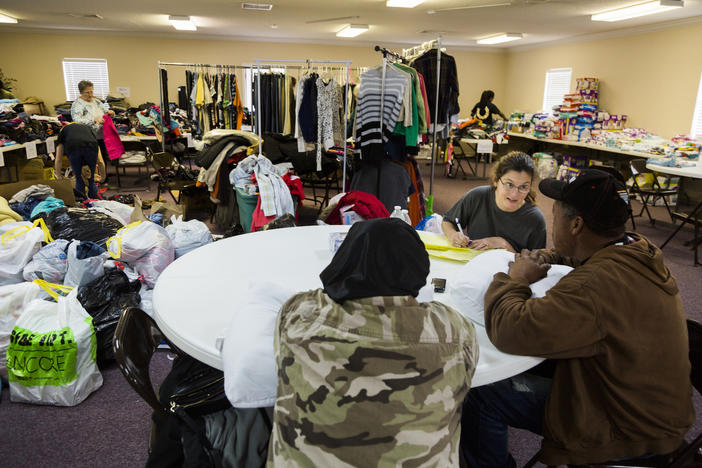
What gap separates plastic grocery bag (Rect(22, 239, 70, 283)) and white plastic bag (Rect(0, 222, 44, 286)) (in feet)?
0.13

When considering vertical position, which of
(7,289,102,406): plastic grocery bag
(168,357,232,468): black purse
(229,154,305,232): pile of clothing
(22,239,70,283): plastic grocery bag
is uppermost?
(229,154,305,232): pile of clothing

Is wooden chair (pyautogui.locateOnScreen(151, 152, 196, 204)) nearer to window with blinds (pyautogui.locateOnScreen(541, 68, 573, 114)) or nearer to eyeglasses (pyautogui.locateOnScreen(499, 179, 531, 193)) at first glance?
eyeglasses (pyautogui.locateOnScreen(499, 179, 531, 193))

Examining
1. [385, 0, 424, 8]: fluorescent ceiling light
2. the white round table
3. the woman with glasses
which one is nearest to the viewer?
the white round table

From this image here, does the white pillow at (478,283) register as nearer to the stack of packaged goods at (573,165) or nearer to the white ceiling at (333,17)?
the white ceiling at (333,17)

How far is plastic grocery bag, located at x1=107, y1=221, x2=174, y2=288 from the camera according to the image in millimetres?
2840

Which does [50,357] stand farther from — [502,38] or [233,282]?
[502,38]

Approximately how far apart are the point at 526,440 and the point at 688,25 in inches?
310

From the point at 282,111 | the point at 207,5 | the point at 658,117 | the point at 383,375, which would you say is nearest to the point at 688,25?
the point at 658,117

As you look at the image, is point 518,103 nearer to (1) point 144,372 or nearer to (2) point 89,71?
(2) point 89,71

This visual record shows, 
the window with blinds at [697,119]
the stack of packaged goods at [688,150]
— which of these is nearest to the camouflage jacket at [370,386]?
the stack of packaged goods at [688,150]

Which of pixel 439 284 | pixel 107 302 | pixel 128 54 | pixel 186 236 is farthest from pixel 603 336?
pixel 128 54

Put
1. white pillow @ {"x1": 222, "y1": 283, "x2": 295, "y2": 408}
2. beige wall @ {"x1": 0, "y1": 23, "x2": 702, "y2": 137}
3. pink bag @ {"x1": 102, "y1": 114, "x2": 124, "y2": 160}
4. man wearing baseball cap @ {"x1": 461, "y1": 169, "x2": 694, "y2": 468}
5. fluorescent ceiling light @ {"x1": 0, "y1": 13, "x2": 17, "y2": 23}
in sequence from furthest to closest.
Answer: fluorescent ceiling light @ {"x1": 0, "y1": 13, "x2": 17, "y2": 23} → beige wall @ {"x1": 0, "y1": 23, "x2": 702, "y2": 137} → pink bag @ {"x1": 102, "y1": 114, "x2": 124, "y2": 160} → man wearing baseball cap @ {"x1": 461, "y1": 169, "x2": 694, "y2": 468} → white pillow @ {"x1": 222, "y1": 283, "x2": 295, "y2": 408}

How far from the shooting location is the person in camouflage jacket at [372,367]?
883 mm

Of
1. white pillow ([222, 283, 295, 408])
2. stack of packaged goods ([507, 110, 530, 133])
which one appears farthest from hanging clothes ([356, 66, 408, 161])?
stack of packaged goods ([507, 110, 530, 133])
